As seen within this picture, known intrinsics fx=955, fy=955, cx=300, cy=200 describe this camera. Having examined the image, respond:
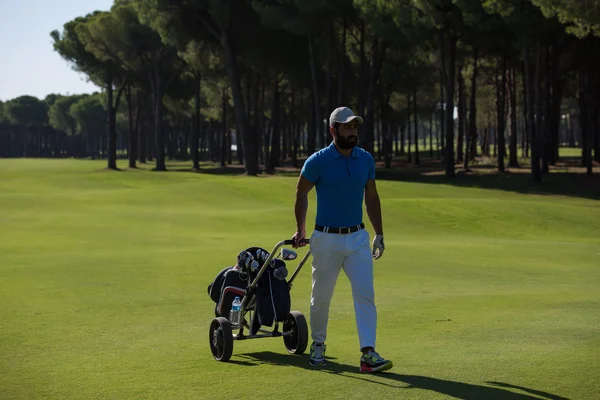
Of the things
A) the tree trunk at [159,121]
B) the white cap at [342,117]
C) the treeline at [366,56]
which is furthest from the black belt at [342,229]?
the tree trunk at [159,121]

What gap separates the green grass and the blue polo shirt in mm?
1384

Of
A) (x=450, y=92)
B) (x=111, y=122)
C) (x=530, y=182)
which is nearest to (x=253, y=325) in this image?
(x=530, y=182)

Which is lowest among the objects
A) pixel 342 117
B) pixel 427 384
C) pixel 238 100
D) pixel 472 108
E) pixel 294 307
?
pixel 294 307

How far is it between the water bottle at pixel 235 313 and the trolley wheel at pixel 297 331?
48 cm

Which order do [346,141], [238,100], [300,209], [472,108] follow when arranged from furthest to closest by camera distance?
[238,100] < [472,108] < [300,209] < [346,141]

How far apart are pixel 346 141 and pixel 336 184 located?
1.30ft

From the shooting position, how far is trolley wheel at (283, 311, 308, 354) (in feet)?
31.2

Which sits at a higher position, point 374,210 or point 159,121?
point 159,121

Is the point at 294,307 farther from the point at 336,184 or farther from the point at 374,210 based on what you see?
the point at 336,184

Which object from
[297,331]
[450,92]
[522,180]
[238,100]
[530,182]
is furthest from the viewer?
[238,100]

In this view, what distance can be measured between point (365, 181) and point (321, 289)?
1077 millimetres

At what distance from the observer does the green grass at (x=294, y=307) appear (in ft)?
26.5

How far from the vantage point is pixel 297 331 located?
379 inches

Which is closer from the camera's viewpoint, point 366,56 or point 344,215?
point 344,215
